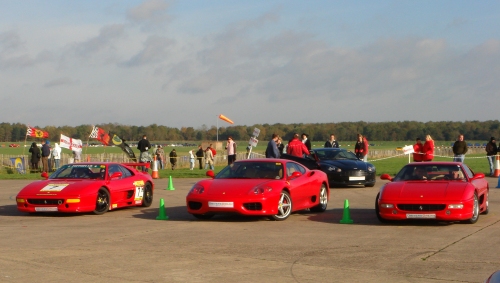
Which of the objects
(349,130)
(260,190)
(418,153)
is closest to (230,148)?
(418,153)

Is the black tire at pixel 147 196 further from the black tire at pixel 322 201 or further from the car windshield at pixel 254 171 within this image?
the black tire at pixel 322 201

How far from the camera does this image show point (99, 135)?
39562mm

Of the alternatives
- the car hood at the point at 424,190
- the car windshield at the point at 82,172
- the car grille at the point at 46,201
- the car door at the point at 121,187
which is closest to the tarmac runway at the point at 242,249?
the car grille at the point at 46,201

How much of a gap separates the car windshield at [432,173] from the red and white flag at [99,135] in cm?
2693

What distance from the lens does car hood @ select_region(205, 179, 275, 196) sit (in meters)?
13.6

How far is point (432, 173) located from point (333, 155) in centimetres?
969

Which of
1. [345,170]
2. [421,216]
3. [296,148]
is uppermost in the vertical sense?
[296,148]

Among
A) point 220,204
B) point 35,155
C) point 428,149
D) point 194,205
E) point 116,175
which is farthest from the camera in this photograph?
point 35,155

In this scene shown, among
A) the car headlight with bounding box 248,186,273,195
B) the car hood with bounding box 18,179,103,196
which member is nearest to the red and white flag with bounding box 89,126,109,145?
the car hood with bounding box 18,179,103,196

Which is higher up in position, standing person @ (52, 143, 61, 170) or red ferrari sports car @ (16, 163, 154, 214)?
standing person @ (52, 143, 61, 170)

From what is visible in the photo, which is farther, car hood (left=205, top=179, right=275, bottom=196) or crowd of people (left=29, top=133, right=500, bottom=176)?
crowd of people (left=29, top=133, right=500, bottom=176)

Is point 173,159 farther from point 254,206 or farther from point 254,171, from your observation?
point 254,206

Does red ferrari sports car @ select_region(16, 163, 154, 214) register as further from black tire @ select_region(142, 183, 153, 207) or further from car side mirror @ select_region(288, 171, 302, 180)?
car side mirror @ select_region(288, 171, 302, 180)

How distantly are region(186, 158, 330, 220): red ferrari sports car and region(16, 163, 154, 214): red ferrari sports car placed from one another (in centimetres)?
240
